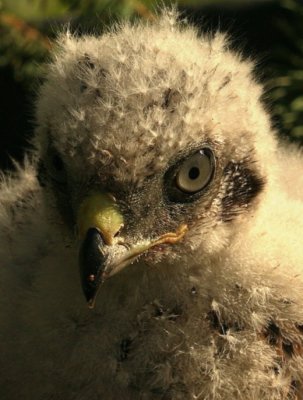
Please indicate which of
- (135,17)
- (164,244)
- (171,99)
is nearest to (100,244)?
(164,244)

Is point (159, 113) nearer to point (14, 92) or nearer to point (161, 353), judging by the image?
point (161, 353)

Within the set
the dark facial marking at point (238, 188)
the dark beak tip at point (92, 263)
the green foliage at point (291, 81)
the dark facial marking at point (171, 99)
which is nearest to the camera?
the dark beak tip at point (92, 263)

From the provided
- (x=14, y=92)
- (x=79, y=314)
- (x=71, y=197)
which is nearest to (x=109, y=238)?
(x=71, y=197)

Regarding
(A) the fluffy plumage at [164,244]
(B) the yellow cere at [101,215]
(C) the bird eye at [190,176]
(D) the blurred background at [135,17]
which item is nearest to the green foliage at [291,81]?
(D) the blurred background at [135,17]

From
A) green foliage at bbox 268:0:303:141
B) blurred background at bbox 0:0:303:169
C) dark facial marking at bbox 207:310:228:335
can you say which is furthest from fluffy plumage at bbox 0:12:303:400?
green foliage at bbox 268:0:303:141

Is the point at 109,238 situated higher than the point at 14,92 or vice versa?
the point at 14,92

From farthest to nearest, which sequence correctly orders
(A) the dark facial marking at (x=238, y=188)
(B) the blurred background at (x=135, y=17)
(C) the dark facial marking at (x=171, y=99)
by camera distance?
(B) the blurred background at (x=135, y=17), (A) the dark facial marking at (x=238, y=188), (C) the dark facial marking at (x=171, y=99)

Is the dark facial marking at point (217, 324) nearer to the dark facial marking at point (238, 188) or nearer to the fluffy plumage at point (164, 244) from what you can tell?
the fluffy plumage at point (164, 244)

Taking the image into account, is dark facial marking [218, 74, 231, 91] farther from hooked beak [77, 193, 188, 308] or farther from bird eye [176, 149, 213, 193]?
hooked beak [77, 193, 188, 308]
